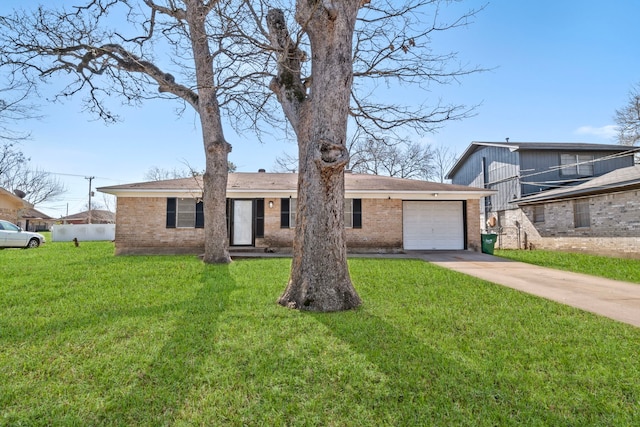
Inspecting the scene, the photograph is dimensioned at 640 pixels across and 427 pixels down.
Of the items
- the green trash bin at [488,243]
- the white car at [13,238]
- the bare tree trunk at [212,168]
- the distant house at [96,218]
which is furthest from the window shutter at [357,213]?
the distant house at [96,218]

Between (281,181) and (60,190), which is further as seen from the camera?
(60,190)

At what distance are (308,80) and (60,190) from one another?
47.1 m

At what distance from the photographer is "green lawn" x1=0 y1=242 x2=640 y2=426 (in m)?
2.25

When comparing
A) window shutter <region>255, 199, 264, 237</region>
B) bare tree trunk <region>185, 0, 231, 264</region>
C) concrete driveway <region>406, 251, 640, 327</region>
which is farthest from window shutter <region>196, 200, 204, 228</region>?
concrete driveway <region>406, 251, 640, 327</region>

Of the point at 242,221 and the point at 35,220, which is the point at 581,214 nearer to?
the point at 242,221

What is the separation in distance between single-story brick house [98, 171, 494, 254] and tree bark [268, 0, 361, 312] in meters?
7.94

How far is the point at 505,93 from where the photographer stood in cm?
1043

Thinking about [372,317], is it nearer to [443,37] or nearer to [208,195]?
[443,37]

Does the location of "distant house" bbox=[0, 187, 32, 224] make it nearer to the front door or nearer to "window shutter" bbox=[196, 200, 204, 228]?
"window shutter" bbox=[196, 200, 204, 228]

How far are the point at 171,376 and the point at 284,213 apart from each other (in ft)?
35.3

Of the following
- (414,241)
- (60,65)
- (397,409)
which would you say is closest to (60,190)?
(60,65)

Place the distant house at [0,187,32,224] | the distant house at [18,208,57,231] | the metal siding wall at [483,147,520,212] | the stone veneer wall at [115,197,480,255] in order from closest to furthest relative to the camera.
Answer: the stone veneer wall at [115,197,480,255], the metal siding wall at [483,147,520,212], the distant house at [0,187,32,224], the distant house at [18,208,57,231]

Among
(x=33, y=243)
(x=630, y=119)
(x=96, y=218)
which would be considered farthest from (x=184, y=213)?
(x=96, y=218)

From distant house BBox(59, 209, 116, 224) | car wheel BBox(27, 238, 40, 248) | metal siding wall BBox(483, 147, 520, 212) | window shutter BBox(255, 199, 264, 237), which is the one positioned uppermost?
metal siding wall BBox(483, 147, 520, 212)
